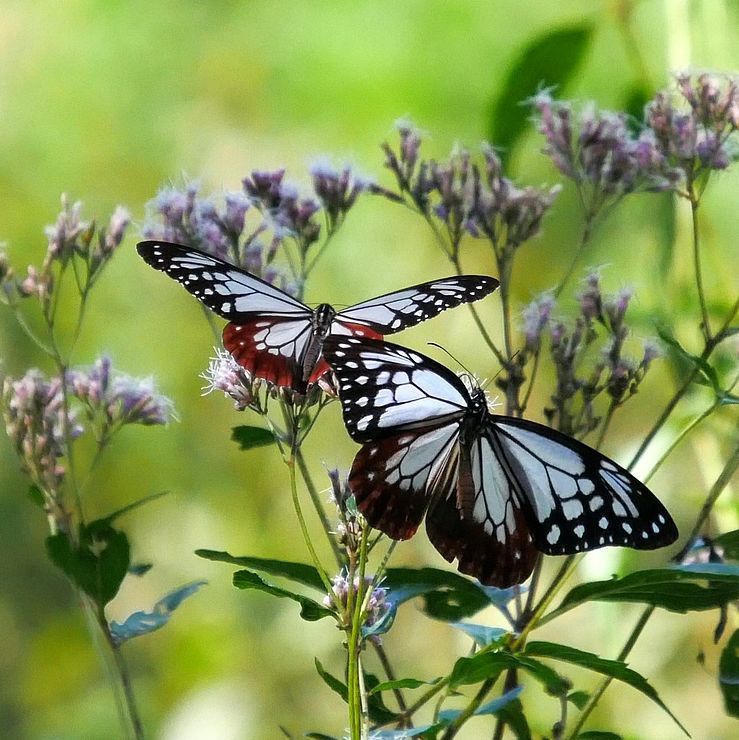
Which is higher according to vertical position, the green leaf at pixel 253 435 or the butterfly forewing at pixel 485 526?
the green leaf at pixel 253 435

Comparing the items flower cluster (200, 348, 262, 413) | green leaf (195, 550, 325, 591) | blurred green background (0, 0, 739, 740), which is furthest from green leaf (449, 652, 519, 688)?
blurred green background (0, 0, 739, 740)

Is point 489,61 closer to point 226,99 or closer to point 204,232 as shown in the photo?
point 226,99

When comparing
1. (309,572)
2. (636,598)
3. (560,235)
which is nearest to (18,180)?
(560,235)

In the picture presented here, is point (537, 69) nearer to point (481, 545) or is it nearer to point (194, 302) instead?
point (481, 545)

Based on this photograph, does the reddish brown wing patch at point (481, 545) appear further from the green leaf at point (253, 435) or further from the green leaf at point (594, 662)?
the green leaf at point (253, 435)

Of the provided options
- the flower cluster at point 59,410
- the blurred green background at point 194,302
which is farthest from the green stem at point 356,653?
the blurred green background at point 194,302

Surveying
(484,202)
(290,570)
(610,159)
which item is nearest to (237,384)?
(290,570)
